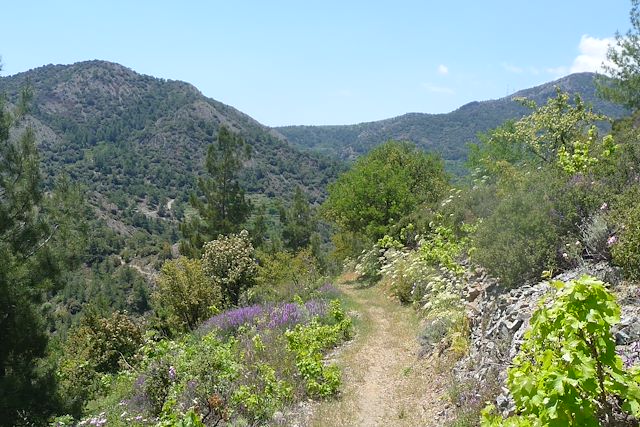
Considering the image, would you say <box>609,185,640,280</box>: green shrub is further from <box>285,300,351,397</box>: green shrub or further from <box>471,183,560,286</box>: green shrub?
<box>285,300,351,397</box>: green shrub

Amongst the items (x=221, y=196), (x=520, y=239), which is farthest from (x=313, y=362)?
(x=221, y=196)

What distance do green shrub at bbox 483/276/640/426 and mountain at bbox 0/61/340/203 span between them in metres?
119

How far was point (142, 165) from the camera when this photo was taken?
135625 millimetres

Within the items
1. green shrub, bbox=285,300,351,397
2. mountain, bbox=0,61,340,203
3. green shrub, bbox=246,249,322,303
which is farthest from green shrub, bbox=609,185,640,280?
mountain, bbox=0,61,340,203

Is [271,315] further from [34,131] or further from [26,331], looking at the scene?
[34,131]

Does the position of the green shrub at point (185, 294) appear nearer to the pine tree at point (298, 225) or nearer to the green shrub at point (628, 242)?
the green shrub at point (628, 242)

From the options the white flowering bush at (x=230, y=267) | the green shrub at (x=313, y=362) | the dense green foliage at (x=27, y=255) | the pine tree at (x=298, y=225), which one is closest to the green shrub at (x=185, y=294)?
the white flowering bush at (x=230, y=267)

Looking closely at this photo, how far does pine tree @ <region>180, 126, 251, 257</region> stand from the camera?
29062 millimetres

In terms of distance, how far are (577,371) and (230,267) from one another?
1623cm

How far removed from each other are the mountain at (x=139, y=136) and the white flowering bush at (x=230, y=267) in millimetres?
103169

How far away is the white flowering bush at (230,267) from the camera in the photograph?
59.7 ft

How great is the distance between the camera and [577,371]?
9.43 feet

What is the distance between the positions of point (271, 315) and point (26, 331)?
535 cm

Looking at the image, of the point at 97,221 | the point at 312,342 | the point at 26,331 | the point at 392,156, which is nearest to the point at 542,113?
the point at 392,156
